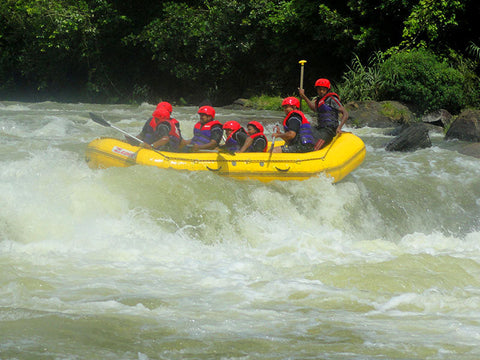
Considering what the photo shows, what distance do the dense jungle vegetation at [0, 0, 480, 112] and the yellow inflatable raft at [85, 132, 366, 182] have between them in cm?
713

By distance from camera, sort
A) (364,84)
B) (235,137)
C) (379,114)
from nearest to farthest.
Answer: (235,137), (379,114), (364,84)

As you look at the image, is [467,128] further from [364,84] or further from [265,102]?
[265,102]

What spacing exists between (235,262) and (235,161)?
1.92 meters

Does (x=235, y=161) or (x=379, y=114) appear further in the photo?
(x=379, y=114)

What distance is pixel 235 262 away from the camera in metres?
5.41

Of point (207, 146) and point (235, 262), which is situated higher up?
point (207, 146)

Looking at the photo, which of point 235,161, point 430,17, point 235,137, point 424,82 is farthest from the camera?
point 430,17

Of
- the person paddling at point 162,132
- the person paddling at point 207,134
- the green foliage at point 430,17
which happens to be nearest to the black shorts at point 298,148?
the person paddling at point 207,134

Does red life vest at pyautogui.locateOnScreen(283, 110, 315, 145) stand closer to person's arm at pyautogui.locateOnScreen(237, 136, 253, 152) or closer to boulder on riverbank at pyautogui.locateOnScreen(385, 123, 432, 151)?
person's arm at pyautogui.locateOnScreen(237, 136, 253, 152)

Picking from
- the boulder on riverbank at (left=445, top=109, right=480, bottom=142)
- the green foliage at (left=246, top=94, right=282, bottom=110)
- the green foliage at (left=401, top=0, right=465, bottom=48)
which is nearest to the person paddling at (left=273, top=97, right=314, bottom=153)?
the boulder on riverbank at (left=445, top=109, right=480, bottom=142)

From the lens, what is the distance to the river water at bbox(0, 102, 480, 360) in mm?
3576

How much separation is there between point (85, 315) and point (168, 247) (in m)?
1.92

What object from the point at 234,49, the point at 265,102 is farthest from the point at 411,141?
the point at 234,49

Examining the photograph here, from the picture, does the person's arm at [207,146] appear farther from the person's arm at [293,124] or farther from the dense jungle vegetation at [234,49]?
the dense jungle vegetation at [234,49]
